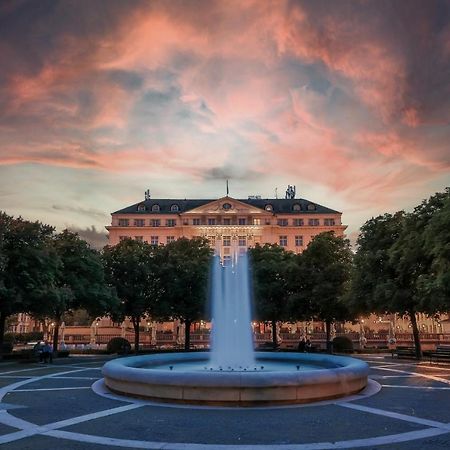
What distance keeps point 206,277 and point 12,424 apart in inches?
1194

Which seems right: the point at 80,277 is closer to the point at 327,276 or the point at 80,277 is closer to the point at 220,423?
the point at 327,276

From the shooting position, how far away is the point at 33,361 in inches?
1259

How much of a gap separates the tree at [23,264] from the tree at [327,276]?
22.5 meters

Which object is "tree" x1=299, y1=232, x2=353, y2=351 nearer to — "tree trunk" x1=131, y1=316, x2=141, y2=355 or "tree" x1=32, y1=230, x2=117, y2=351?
"tree trunk" x1=131, y1=316, x2=141, y2=355

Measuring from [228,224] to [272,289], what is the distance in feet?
171

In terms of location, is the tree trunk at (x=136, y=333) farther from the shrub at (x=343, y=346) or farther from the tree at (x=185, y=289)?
the shrub at (x=343, y=346)

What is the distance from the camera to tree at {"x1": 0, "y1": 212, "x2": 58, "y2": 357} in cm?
2955

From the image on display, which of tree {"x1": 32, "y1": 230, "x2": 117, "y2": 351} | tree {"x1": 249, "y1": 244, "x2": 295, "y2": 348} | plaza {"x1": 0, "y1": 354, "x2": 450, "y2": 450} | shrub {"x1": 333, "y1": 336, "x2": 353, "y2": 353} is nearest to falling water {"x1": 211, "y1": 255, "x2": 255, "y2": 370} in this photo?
plaza {"x1": 0, "y1": 354, "x2": 450, "y2": 450}

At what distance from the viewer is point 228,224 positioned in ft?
312

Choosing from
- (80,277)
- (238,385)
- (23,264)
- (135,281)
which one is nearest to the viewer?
(238,385)

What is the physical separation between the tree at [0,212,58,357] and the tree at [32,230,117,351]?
2.41 metres

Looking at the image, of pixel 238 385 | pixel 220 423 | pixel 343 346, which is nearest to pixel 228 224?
pixel 343 346

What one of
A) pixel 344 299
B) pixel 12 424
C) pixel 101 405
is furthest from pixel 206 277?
pixel 12 424

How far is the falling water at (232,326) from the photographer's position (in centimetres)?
2298
